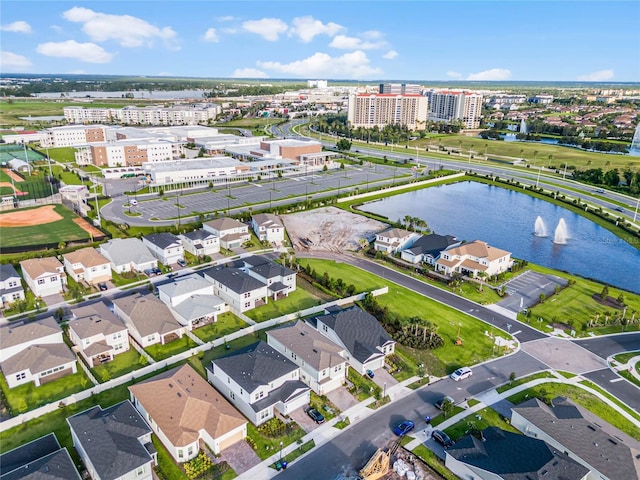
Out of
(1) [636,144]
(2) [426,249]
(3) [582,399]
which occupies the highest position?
(1) [636,144]

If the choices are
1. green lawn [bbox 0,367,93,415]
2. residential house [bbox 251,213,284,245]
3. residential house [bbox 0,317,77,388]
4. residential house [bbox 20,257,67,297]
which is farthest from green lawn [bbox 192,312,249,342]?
residential house [bbox 251,213,284,245]

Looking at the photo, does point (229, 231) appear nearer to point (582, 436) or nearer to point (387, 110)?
point (582, 436)

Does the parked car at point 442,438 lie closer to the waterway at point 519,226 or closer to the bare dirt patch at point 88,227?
the waterway at point 519,226

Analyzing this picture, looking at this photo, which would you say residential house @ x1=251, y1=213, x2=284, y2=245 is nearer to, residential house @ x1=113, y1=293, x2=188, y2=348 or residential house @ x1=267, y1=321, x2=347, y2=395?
residential house @ x1=113, y1=293, x2=188, y2=348

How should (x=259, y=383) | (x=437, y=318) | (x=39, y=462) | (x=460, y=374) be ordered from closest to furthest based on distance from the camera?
(x=39, y=462) → (x=259, y=383) → (x=460, y=374) → (x=437, y=318)

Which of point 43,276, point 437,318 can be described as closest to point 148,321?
point 43,276

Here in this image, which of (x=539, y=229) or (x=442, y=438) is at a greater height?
(x=539, y=229)
